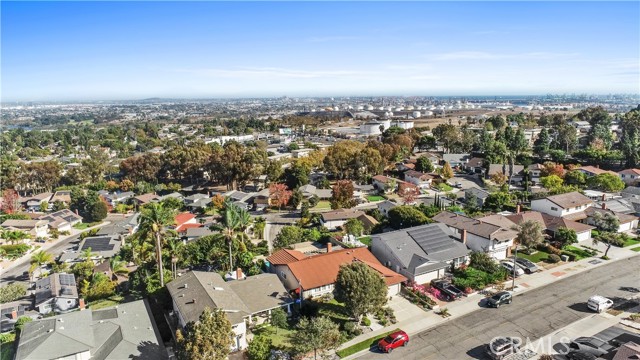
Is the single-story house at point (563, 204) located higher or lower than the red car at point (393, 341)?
higher

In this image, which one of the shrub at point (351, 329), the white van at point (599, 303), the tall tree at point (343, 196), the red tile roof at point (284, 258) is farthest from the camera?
the tall tree at point (343, 196)

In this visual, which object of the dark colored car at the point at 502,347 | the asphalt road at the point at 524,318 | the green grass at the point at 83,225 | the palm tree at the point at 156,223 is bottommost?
the green grass at the point at 83,225

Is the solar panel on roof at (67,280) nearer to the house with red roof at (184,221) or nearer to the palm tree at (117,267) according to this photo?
the palm tree at (117,267)

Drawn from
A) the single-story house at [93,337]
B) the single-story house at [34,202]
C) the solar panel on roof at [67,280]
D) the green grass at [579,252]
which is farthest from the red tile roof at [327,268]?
the single-story house at [34,202]

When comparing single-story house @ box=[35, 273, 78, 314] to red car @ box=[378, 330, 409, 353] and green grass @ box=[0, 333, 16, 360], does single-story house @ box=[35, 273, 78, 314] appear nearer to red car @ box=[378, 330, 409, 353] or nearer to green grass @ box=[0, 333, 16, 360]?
green grass @ box=[0, 333, 16, 360]

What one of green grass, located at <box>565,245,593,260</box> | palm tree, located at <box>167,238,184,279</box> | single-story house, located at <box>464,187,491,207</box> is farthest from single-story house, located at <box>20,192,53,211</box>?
green grass, located at <box>565,245,593,260</box>

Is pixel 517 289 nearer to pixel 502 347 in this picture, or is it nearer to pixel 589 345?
pixel 589 345

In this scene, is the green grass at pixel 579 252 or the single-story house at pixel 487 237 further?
the green grass at pixel 579 252
